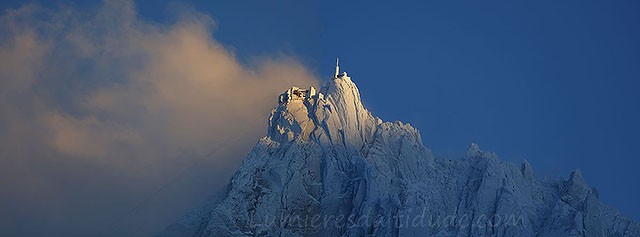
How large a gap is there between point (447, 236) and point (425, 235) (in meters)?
3.88

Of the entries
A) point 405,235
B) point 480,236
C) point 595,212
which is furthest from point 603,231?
point 405,235

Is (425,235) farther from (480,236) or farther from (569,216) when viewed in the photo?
(569,216)

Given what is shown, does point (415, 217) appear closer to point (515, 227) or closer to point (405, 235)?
point (405, 235)

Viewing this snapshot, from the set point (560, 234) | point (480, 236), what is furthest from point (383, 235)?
point (560, 234)

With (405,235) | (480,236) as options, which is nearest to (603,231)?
(480,236)

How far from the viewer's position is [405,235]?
646 ft

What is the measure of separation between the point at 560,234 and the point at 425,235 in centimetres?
2257

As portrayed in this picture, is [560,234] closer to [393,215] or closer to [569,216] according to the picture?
[569,216]

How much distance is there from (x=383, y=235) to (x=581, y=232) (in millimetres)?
32702

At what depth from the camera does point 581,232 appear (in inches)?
7726

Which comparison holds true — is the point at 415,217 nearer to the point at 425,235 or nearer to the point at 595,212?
the point at 425,235

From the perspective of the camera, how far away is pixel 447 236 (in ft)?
654

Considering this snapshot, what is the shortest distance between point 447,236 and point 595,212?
2529 cm

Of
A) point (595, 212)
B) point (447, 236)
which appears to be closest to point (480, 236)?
point (447, 236)
